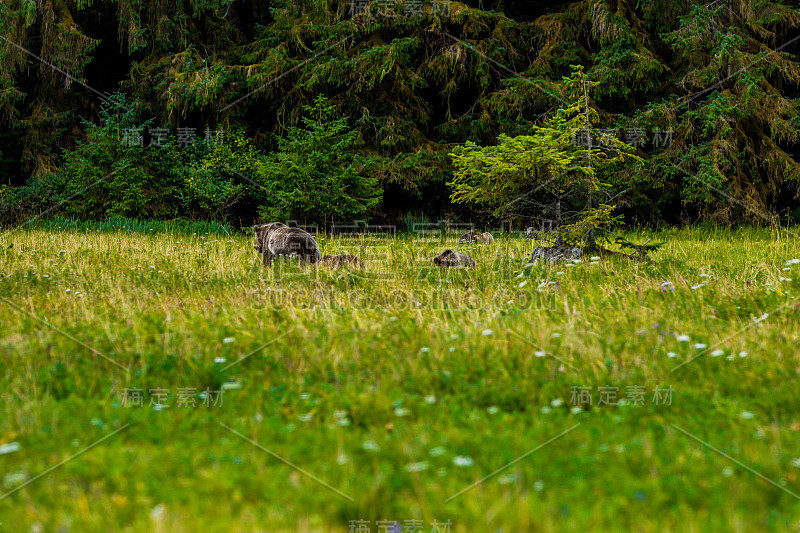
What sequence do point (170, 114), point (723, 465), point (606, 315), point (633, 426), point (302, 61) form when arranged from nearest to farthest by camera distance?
1. point (723, 465)
2. point (633, 426)
3. point (606, 315)
4. point (302, 61)
5. point (170, 114)

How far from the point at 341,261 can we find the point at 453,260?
1654 millimetres

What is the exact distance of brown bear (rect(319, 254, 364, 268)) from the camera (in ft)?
28.5

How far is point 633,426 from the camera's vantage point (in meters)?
3.33

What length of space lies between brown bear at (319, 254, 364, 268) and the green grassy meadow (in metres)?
1.69

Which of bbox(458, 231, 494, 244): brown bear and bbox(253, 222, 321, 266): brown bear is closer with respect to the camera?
bbox(253, 222, 321, 266): brown bear

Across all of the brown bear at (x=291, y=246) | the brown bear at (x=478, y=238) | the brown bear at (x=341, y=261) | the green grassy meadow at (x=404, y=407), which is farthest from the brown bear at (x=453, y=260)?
the brown bear at (x=478, y=238)

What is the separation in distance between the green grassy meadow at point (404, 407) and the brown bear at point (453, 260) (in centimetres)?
159

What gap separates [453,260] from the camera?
8.66 metres

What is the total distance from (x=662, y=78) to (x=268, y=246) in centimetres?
1326

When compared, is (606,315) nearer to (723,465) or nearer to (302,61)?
(723,465)

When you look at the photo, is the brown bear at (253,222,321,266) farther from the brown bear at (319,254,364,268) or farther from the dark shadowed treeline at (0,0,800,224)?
the dark shadowed treeline at (0,0,800,224)

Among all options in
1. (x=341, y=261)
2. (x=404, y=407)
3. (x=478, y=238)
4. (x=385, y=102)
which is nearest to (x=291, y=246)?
(x=341, y=261)

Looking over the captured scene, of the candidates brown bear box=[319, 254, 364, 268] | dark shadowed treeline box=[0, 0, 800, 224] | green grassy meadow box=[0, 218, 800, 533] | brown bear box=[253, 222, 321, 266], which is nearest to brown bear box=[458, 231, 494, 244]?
dark shadowed treeline box=[0, 0, 800, 224]

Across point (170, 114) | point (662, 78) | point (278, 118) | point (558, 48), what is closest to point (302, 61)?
point (278, 118)
